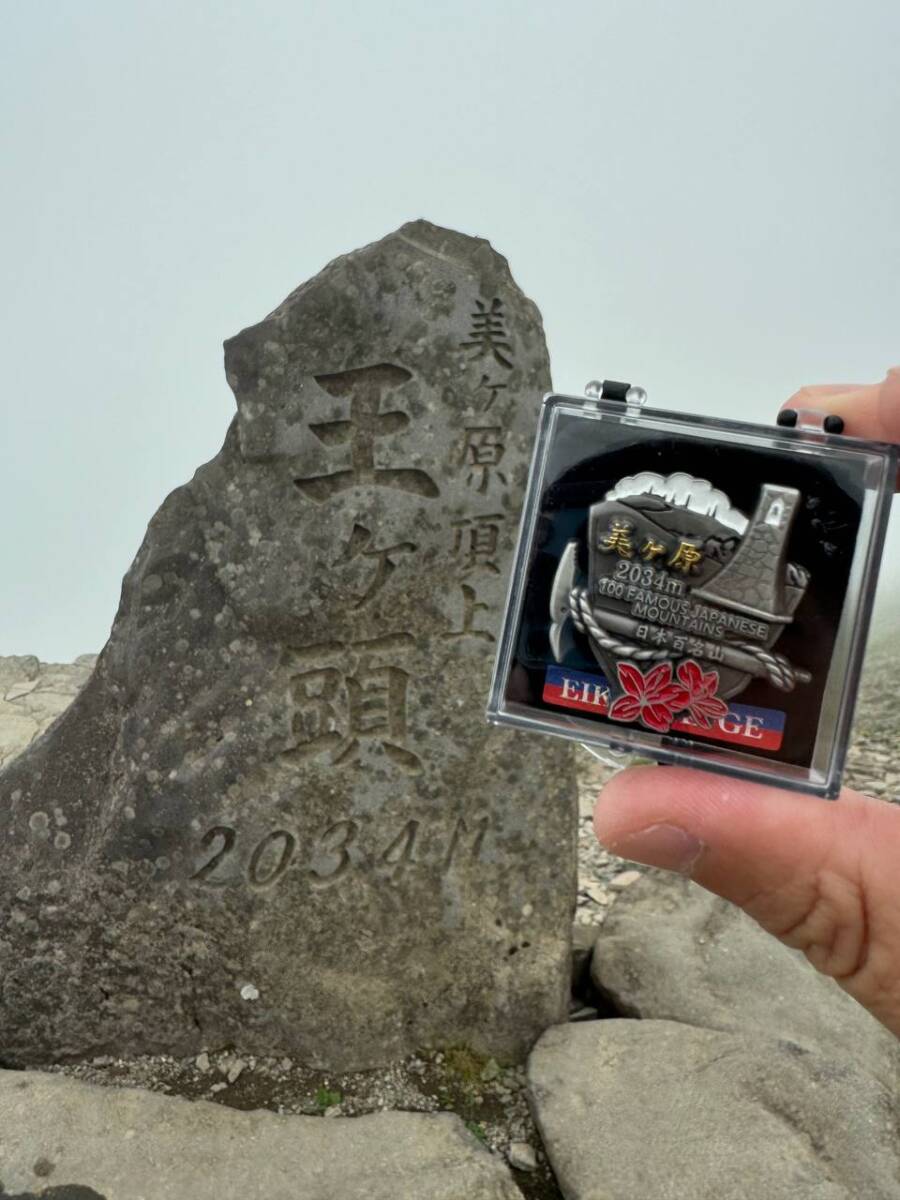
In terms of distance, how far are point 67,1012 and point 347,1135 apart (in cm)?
97

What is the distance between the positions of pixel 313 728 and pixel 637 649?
61.4 inches

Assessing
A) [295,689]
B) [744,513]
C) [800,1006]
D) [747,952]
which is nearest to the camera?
[744,513]

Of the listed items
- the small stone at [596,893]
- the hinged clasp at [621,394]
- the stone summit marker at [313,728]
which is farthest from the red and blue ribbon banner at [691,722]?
the small stone at [596,893]

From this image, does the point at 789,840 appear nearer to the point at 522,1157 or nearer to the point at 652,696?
the point at 652,696

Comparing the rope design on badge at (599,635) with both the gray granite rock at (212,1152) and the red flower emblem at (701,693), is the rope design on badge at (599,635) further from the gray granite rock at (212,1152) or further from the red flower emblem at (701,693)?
the gray granite rock at (212,1152)

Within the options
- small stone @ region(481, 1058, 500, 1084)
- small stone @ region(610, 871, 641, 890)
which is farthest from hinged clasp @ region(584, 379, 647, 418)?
small stone @ region(610, 871, 641, 890)

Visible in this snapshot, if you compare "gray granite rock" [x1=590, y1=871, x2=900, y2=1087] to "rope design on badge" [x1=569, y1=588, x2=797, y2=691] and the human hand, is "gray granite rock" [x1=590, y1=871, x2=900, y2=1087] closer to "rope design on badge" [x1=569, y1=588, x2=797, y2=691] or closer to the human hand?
the human hand

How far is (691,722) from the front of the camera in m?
1.55

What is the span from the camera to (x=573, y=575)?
159 centimetres

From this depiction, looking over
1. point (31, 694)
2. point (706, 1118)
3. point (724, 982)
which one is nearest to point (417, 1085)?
point (706, 1118)

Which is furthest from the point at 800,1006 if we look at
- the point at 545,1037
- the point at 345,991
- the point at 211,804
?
the point at 211,804

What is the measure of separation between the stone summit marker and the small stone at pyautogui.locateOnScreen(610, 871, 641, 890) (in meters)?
1.33

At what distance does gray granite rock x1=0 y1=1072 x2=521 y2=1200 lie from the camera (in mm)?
2500

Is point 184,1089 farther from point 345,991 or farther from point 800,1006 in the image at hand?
point 800,1006
